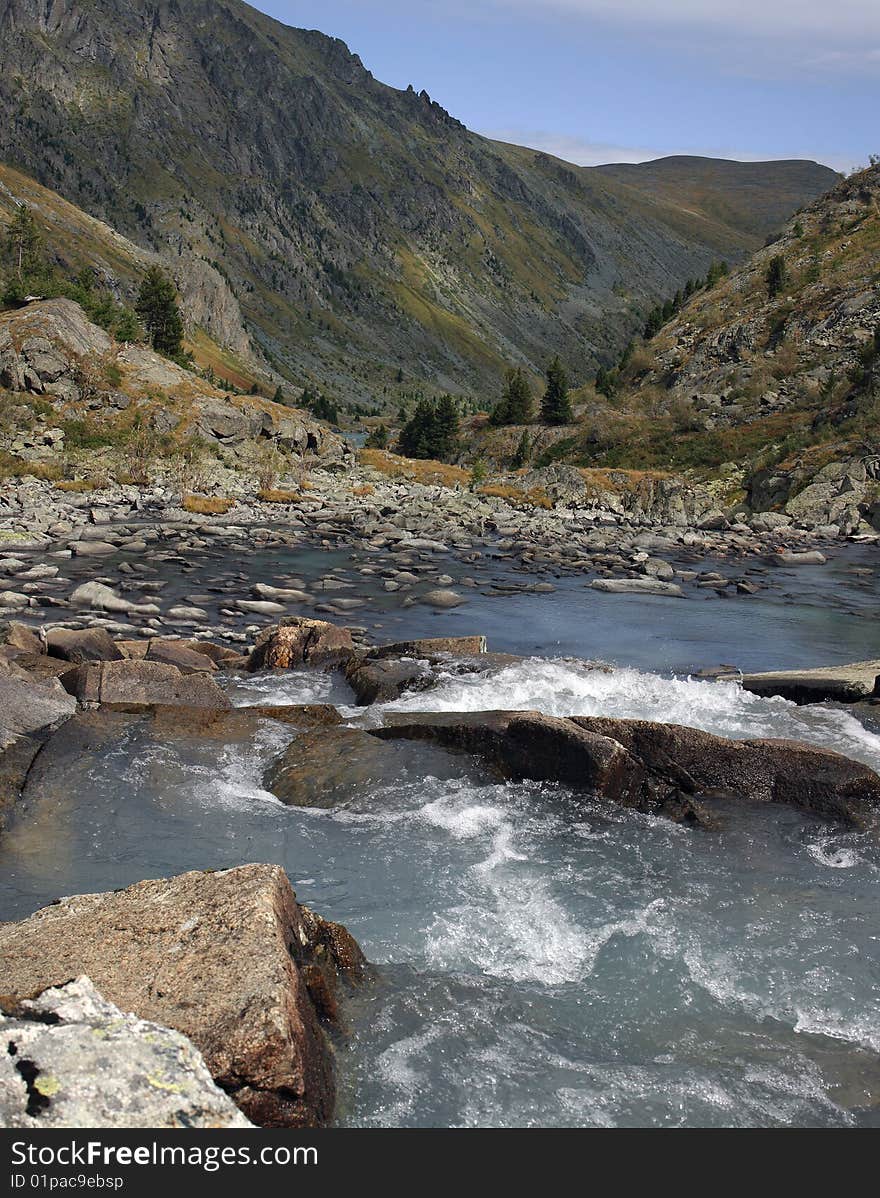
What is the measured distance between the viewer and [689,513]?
198 ft

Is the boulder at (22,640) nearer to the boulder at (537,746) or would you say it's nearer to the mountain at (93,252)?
the boulder at (537,746)

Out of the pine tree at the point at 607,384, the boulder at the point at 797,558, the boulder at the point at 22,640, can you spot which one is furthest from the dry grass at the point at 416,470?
the boulder at the point at 22,640

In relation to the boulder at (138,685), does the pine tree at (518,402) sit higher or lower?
higher

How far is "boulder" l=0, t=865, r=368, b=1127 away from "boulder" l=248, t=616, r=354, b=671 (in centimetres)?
1230

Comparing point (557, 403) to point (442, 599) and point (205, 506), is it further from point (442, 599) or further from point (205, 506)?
point (442, 599)

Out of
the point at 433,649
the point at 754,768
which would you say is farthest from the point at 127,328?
the point at 754,768

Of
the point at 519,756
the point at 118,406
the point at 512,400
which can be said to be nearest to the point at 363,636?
the point at 519,756

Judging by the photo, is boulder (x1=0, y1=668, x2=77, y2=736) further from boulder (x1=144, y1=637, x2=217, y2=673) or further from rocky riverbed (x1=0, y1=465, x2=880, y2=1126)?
boulder (x1=144, y1=637, x2=217, y2=673)

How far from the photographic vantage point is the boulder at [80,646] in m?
19.4

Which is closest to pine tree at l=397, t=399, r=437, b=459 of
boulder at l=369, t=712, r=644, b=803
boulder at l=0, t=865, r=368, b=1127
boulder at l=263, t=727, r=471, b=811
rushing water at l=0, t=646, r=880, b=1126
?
rushing water at l=0, t=646, r=880, b=1126

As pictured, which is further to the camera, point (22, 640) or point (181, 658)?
point (181, 658)

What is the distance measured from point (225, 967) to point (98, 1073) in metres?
1.54

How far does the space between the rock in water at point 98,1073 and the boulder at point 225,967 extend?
1.31 feet

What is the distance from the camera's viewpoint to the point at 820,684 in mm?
18500
